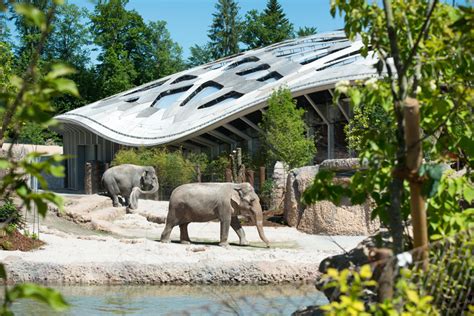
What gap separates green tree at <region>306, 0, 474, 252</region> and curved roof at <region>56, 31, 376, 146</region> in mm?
24787

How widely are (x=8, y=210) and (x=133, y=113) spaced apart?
965 inches

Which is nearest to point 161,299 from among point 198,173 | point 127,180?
point 127,180

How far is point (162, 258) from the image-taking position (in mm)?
13141

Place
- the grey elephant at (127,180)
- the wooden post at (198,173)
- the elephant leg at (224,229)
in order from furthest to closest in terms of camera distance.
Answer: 1. the wooden post at (198,173)
2. the grey elephant at (127,180)
3. the elephant leg at (224,229)

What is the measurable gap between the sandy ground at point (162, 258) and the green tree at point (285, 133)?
8.24 meters

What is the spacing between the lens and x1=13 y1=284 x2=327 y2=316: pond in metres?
9.33

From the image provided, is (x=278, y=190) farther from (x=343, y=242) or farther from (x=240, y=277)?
(x=240, y=277)

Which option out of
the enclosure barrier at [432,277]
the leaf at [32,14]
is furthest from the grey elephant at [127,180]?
the leaf at [32,14]

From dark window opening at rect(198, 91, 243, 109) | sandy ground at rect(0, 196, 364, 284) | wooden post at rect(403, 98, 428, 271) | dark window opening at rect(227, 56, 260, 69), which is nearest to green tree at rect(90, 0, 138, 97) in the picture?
dark window opening at rect(227, 56, 260, 69)

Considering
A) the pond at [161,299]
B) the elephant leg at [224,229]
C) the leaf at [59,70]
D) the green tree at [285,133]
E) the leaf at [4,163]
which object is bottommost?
the pond at [161,299]

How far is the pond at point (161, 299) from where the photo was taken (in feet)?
30.6

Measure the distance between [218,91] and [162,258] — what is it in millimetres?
24649

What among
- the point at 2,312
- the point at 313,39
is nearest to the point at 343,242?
the point at 2,312

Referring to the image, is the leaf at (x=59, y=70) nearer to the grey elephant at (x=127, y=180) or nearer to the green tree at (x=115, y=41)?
the grey elephant at (x=127, y=180)
